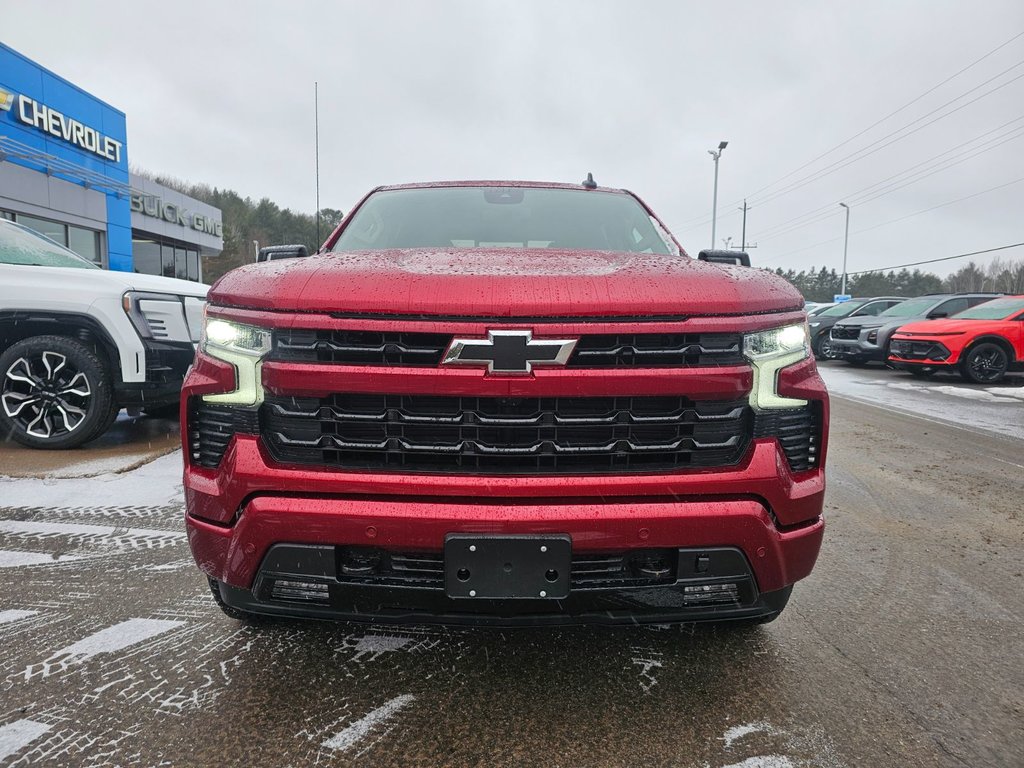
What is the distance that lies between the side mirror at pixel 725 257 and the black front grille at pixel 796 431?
1031 mm

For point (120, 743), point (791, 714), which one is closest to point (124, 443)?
point (120, 743)

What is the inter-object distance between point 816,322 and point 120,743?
17837mm

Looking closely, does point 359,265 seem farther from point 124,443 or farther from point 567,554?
point 124,443

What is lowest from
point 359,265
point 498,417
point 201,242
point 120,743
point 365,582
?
point 120,743

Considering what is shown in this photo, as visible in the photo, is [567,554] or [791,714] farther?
[791,714]

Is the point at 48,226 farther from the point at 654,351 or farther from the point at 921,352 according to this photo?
the point at 921,352

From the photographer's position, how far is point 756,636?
2.21m

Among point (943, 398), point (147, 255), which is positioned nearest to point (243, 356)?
point (943, 398)

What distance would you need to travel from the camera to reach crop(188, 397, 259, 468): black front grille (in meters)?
1.69

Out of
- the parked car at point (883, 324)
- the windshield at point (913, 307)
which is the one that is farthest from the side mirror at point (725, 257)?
the windshield at point (913, 307)

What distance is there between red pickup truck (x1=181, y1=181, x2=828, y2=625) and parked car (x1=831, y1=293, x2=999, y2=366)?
1242 centimetres

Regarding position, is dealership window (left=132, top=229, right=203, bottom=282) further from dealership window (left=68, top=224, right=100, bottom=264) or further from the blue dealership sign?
dealership window (left=68, top=224, right=100, bottom=264)

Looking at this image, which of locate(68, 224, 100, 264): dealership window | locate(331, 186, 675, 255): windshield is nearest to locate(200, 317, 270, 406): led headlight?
locate(331, 186, 675, 255): windshield

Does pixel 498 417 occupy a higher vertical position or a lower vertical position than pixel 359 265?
lower
